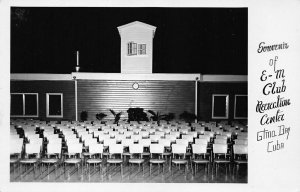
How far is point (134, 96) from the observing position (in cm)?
1953

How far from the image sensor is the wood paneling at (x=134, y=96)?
64.1ft

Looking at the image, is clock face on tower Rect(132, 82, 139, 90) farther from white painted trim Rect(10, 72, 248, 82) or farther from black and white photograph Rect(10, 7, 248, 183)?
white painted trim Rect(10, 72, 248, 82)

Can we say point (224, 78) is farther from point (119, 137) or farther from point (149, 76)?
point (119, 137)

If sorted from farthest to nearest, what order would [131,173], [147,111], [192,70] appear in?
[192,70] → [147,111] → [131,173]

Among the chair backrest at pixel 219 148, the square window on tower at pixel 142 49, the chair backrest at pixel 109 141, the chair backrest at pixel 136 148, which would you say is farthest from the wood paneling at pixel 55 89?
the chair backrest at pixel 219 148

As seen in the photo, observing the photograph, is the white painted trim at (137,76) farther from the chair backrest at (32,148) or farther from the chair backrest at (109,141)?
the chair backrest at (32,148)

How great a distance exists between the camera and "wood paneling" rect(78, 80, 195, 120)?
19.5 m

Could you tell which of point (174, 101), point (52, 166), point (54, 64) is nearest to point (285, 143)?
point (52, 166)

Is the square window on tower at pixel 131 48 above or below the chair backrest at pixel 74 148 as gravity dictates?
above

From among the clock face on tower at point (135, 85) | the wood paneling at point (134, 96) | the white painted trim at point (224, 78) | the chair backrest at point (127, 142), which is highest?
the white painted trim at point (224, 78)

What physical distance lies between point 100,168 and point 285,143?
17.2ft

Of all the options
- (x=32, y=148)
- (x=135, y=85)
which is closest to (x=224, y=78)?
(x=135, y=85)

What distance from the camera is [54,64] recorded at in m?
22.8
